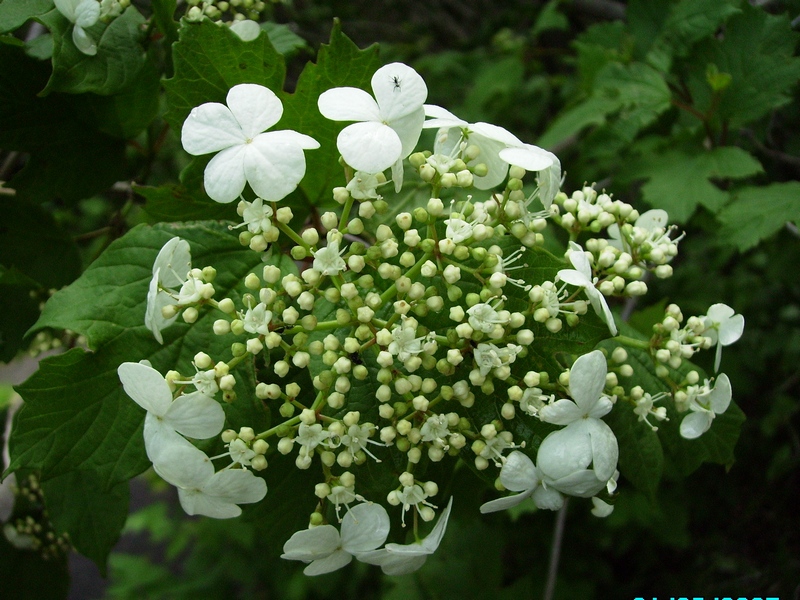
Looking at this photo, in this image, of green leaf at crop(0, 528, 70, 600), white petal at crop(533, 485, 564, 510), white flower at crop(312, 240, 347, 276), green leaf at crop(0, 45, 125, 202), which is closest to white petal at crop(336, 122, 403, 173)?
white flower at crop(312, 240, 347, 276)

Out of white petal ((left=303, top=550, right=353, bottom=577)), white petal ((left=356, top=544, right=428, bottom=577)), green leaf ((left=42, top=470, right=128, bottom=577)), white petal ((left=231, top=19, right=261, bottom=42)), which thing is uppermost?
white petal ((left=231, top=19, right=261, bottom=42))

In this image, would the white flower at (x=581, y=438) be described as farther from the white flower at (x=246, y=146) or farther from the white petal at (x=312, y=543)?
the white flower at (x=246, y=146)

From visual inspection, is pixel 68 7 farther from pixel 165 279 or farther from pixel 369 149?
pixel 369 149

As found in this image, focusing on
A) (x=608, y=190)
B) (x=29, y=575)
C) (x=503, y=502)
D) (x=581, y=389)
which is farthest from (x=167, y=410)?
(x=608, y=190)

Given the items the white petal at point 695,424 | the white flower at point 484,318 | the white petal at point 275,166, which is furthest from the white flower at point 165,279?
the white petal at point 695,424

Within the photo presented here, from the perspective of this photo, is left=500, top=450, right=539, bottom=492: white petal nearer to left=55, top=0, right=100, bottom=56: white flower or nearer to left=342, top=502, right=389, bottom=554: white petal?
left=342, top=502, right=389, bottom=554: white petal
